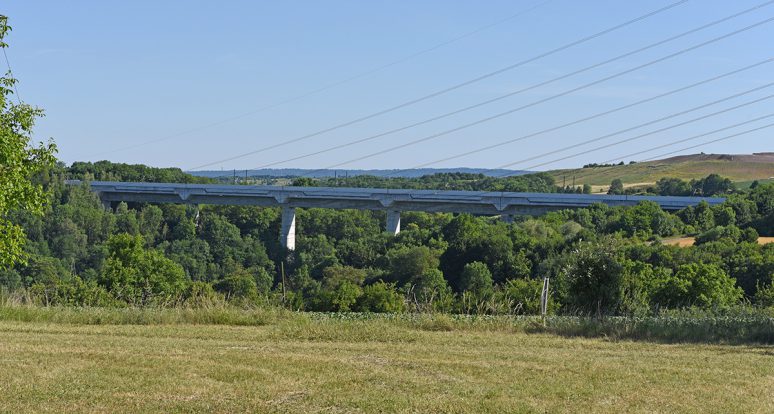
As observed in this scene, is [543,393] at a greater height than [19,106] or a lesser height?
lesser

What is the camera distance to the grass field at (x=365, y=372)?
37.2 ft

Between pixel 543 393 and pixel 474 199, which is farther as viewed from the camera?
pixel 474 199

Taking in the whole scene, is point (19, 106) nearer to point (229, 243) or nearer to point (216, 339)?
point (216, 339)

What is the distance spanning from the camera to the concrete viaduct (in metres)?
103

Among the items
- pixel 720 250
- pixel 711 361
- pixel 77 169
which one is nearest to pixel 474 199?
pixel 720 250

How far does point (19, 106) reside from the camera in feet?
63.1

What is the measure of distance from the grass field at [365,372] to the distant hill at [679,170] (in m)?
113

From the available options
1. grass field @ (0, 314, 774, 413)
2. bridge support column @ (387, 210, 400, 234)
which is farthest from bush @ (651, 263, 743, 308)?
bridge support column @ (387, 210, 400, 234)

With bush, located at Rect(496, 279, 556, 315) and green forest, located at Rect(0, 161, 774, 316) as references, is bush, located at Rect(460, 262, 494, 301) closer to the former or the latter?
green forest, located at Rect(0, 161, 774, 316)

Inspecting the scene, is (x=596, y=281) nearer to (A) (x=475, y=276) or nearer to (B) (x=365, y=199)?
(A) (x=475, y=276)

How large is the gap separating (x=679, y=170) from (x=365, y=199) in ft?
200

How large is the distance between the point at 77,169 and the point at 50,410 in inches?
5468

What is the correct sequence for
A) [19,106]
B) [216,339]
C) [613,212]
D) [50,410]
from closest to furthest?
1. [50,410]
2. [216,339]
3. [19,106]
4. [613,212]

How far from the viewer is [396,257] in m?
73.0
